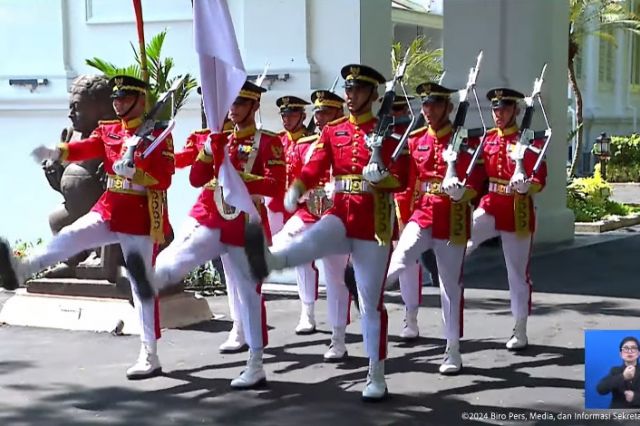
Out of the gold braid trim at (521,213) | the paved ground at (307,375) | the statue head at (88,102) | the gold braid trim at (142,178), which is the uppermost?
the statue head at (88,102)

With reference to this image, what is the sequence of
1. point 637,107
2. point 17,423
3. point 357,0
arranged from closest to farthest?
point 17,423 < point 357,0 < point 637,107

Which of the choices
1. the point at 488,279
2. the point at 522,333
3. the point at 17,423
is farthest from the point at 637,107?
the point at 17,423

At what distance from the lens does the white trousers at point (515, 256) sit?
7535mm

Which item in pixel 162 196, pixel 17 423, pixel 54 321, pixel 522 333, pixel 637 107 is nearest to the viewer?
pixel 17 423

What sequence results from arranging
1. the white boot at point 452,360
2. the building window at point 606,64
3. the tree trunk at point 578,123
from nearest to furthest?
the white boot at point 452,360 → the tree trunk at point 578,123 → the building window at point 606,64

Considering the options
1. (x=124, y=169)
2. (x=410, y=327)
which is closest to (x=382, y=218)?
(x=124, y=169)

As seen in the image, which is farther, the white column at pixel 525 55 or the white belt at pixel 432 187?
the white column at pixel 525 55

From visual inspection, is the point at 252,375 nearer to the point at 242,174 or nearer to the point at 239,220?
the point at 239,220

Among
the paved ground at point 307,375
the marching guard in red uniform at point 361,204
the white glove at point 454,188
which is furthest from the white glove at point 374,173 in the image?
the paved ground at point 307,375

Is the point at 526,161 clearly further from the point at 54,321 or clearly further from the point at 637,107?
the point at 637,107

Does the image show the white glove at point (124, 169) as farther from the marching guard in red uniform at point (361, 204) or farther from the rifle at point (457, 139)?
the rifle at point (457, 139)

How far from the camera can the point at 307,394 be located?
6.48 meters

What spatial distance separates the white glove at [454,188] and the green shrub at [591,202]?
10.8 metres

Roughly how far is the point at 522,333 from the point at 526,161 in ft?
4.68
